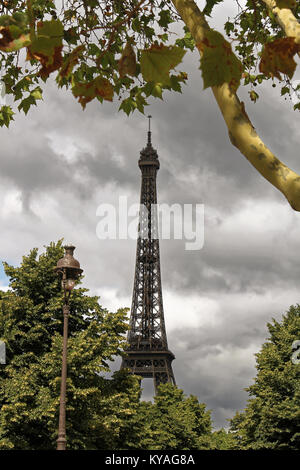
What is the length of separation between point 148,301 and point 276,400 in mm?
45197

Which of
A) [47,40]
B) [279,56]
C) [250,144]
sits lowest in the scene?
[250,144]

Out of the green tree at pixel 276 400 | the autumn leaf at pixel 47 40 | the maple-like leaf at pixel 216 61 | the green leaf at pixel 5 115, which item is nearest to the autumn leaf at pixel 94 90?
the autumn leaf at pixel 47 40

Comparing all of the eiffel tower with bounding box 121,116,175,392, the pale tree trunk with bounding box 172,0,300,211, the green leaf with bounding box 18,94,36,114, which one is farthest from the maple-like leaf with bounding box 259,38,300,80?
the eiffel tower with bounding box 121,116,175,392

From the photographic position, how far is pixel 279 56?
3.20m

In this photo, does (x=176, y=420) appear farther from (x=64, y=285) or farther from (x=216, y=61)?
(x=216, y=61)

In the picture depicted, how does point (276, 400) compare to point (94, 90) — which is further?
point (276, 400)

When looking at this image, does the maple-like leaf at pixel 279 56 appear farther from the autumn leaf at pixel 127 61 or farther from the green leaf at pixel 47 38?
the green leaf at pixel 47 38

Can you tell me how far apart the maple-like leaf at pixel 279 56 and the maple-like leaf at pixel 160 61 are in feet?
1.66

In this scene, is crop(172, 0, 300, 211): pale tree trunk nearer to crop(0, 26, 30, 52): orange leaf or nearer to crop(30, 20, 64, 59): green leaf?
crop(30, 20, 64, 59): green leaf

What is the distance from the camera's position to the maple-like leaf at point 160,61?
311cm

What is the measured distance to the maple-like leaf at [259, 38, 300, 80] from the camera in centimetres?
317

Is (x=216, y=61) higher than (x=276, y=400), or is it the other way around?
(x=276, y=400)

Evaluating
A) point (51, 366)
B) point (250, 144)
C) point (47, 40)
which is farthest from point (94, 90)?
point (51, 366)

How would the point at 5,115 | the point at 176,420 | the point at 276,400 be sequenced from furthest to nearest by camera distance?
the point at 176,420
the point at 276,400
the point at 5,115
